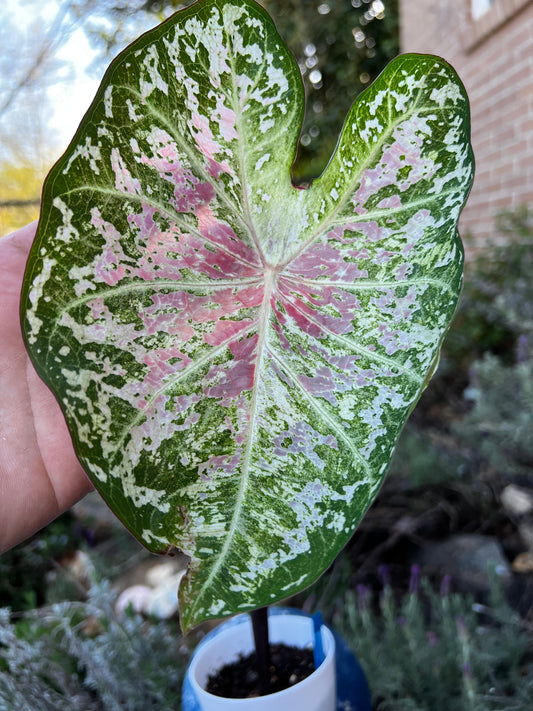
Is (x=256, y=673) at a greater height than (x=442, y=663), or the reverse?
(x=256, y=673)

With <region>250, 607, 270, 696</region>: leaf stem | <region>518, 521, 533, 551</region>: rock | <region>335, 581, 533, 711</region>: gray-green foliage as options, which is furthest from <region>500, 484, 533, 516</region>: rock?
<region>250, 607, 270, 696</region>: leaf stem

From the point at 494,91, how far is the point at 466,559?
2204mm

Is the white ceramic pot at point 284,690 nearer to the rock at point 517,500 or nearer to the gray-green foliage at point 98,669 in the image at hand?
the gray-green foliage at point 98,669

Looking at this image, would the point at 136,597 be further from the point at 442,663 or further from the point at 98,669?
the point at 442,663

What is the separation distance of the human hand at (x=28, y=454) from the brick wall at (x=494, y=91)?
2.35 metres

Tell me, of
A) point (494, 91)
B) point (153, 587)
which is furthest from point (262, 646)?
point (494, 91)

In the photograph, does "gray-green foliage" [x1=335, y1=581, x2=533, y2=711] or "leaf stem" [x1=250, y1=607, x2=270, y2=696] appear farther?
"gray-green foliage" [x1=335, y1=581, x2=533, y2=711]

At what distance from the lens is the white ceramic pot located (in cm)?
49

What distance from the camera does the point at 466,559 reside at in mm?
1428

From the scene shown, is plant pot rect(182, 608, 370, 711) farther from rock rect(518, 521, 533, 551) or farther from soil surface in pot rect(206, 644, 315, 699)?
rock rect(518, 521, 533, 551)

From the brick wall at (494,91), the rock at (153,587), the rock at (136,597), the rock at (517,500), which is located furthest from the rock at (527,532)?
the brick wall at (494,91)

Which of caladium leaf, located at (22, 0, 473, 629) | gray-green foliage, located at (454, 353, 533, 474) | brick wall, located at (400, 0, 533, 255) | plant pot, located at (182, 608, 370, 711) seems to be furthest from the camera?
brick wall, located at (400, 0, 533, 255)

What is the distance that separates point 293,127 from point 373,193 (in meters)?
0.08

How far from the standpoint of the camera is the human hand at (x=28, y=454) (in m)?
0.64
